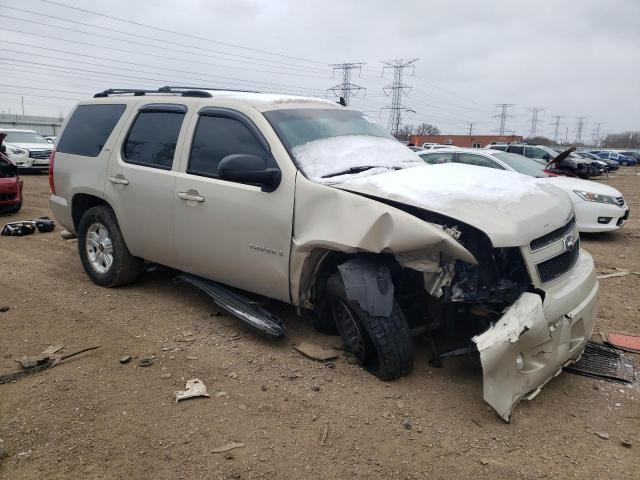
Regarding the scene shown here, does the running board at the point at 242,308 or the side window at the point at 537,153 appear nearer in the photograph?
the running board at the point at 242,308

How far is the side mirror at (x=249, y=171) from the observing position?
11.2ft

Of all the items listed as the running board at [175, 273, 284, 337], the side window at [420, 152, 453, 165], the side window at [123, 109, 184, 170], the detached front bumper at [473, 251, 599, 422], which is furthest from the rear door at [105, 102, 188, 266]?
the side window at [420, 152, 453, 165]

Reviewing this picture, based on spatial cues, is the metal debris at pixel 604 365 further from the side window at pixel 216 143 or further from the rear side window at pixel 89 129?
the rear side window at pixel 89 129

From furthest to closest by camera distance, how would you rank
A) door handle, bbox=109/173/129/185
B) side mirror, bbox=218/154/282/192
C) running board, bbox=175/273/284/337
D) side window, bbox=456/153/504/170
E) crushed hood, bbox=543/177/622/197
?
side window, bbox=456/153/504/170
crushed hood, bbox=543/177/622/197
door handle, bbox=109/173/129/185
running board, bbox=175/273/284/337
side mirror, bbox=218/154/282/192

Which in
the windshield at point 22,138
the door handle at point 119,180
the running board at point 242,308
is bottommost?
the running board at point 242,308

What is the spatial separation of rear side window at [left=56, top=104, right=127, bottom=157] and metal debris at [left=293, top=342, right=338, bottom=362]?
2.90 m

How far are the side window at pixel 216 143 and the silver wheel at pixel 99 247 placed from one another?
1.49m

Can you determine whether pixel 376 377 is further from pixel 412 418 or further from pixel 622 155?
pixel 622 155

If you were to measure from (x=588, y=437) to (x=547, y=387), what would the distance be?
0.51 m

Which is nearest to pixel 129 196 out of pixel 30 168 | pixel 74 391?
pixel 74 391

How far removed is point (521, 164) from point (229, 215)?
6.91 metres

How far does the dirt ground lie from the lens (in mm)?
2594

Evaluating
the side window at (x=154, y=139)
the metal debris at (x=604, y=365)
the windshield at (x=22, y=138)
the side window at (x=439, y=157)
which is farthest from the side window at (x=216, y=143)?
the windshield at (x=22, y=138)

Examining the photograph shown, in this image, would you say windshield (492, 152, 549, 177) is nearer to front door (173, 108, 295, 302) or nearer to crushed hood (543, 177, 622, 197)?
crushed hood (543, 177, 622, 197)
